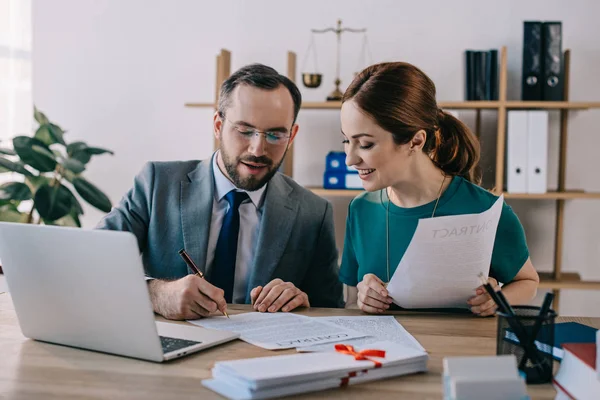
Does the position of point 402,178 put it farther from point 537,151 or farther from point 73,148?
point 73,148

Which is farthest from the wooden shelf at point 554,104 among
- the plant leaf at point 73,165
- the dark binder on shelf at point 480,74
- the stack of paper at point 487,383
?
the stack of paper at point 487,383

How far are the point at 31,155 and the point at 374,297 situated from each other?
230 cm

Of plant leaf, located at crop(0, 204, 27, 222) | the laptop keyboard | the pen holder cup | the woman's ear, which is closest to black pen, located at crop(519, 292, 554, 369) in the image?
the pen holder cup

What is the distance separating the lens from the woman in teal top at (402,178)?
177cm

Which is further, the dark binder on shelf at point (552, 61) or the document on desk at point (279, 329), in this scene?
the dark binder on shelf at point (552, 61)

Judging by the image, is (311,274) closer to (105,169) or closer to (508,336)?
(508,336)

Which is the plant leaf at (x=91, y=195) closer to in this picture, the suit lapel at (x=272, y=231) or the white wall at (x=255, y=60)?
the white wall at (x=255, y=60)

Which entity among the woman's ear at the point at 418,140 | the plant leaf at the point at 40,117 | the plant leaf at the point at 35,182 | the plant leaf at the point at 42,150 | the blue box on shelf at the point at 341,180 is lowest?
the plant leaf at the point at 35,182

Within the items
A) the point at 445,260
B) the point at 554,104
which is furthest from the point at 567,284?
the point at 445,260

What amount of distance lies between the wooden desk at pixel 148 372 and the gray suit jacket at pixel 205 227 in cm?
59

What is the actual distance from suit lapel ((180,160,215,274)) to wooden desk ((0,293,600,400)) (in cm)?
59

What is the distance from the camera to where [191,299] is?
1527 mm

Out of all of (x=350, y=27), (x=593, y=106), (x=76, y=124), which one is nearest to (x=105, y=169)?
(x=76, y=124)

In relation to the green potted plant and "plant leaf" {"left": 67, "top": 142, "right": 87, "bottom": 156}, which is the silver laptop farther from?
"plant leaf" {"left": 67, "top": 142, "right": 87, "bottom": 156}
